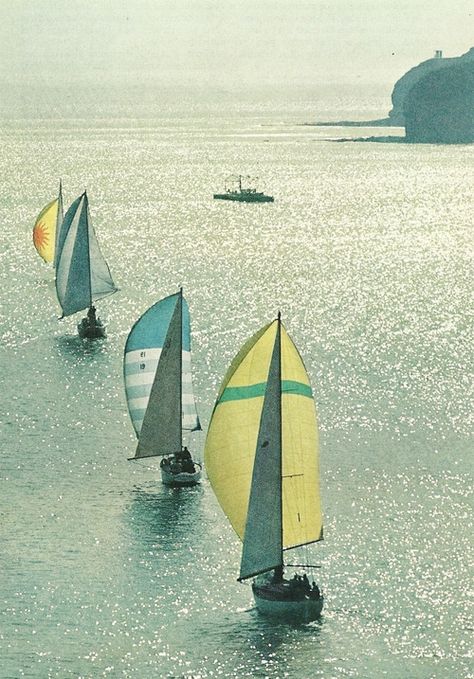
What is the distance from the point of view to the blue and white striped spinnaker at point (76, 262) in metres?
99.1

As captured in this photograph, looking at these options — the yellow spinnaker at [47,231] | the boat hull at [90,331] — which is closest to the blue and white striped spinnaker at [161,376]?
the boat hull at [90,331]

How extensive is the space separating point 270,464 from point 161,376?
16.6 meters

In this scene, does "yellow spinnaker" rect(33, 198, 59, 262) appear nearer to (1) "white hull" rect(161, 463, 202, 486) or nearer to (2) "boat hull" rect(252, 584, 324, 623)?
(1) "white hull" rect(161, 463, 202, 486)

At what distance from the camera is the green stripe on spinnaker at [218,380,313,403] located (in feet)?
160

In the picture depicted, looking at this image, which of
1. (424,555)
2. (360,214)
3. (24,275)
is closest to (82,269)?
(24,275)

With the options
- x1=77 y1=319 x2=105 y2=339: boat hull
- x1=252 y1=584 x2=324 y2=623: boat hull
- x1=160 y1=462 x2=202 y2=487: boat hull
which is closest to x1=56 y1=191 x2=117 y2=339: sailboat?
x1=77 y1=319 x2=105 y2=339: boat hull

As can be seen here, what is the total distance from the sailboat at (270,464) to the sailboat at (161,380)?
43.9ft

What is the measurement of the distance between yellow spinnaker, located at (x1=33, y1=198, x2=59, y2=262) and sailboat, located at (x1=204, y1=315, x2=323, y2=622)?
2627 inches

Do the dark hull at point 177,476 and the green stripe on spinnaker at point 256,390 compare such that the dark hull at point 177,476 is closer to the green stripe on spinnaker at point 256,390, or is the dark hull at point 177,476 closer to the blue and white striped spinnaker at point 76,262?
the green stripe on spinnaker at point 256,390

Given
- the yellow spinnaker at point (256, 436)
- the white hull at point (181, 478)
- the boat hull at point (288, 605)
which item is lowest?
the boat hull at point (288, 605)

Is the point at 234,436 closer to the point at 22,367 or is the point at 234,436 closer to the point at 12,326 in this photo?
the point at 22,367

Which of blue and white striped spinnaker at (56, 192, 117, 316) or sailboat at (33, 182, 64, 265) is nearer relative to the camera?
blue and white striped spinnaker at (56, 192, 117, 316)

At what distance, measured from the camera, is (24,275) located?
127m

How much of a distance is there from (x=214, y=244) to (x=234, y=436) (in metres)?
104
